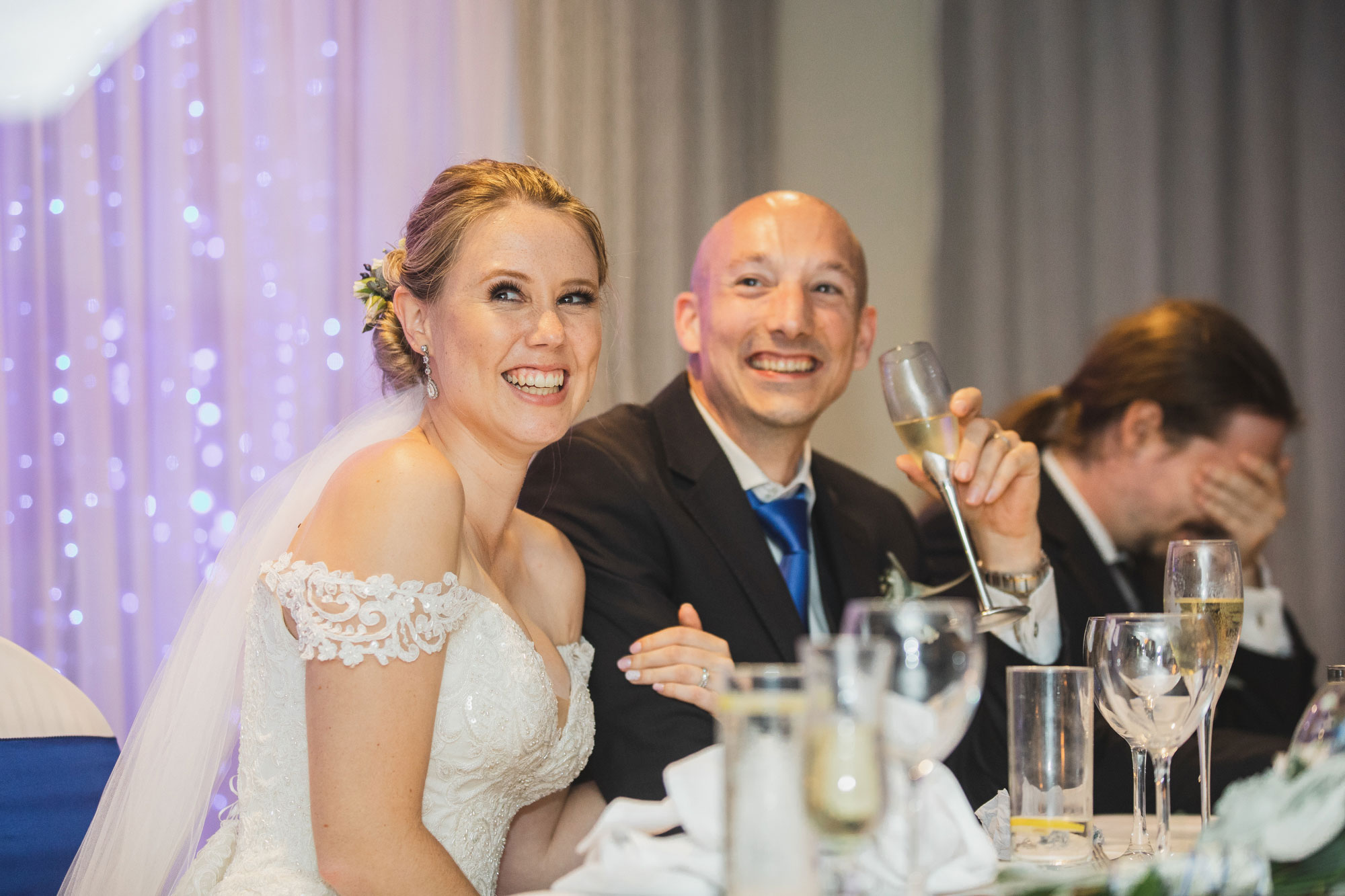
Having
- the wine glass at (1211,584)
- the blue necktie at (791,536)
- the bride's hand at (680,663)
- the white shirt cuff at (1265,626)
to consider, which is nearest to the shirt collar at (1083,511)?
the white shirt cuff at (1265,626)

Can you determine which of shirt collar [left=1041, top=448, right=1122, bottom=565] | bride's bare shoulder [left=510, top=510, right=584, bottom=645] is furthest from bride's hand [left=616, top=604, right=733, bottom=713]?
shirt collar [left=1041, top=448, right=1122, bottom=565]

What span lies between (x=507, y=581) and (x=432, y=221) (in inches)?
21.8

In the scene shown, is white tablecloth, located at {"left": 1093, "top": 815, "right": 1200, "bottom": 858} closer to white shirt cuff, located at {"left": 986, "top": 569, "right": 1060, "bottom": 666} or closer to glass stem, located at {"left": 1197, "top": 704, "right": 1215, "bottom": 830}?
glass stem, located at {"left": 1197, "top": 704, "right": 1215, "bottom": 830}

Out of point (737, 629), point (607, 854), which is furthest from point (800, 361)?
point (607, 854)

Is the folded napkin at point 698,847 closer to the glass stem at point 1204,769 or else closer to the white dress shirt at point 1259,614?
the glass stem at point 1204,769

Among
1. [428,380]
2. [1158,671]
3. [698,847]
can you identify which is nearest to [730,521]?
[428,380]

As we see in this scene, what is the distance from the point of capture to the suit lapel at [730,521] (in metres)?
2.12

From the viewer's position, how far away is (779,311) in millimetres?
2436

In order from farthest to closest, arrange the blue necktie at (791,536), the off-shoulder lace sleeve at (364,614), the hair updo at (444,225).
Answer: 1. the blue necktie at (791,536)
2. the hair updo at (444,225)
3. the off-shoulder lace sleeve at (364,614)

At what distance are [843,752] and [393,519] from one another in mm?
926

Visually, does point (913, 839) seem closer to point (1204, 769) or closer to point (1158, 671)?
point (1158, 671)

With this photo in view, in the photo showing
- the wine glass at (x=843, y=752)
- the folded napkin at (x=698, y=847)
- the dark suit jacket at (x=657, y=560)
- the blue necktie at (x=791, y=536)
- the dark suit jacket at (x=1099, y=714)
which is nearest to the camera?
the wine glass at (x=843, y=752)

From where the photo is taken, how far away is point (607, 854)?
2.99 ft

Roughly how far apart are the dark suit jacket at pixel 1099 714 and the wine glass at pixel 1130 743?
647mm
